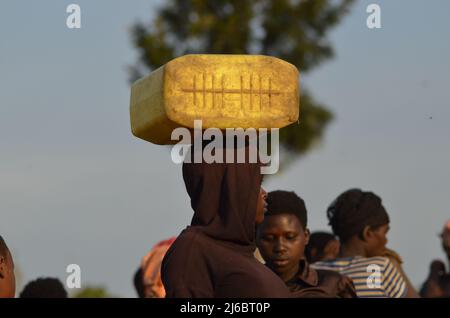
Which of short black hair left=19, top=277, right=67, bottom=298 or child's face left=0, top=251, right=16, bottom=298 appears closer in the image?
child's face left=0, top=251, right=16, bottom=298

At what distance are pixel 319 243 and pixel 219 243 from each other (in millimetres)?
3772

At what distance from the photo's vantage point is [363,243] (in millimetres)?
10008

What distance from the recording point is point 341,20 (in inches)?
846

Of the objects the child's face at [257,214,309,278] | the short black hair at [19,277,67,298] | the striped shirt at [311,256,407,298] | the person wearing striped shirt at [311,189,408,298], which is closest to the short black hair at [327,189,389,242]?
the person wearing striped shirt at [311,189,408,298]

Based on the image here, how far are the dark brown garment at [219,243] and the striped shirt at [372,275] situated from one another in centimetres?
234

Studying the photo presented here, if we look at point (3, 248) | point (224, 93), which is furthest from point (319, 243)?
point (224, 93)

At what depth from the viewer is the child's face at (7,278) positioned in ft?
25.6

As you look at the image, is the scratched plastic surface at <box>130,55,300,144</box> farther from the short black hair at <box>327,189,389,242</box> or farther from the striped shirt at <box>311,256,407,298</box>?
the short black hair at <box>327,189,389,242</box>

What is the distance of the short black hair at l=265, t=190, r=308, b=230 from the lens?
30.5 feet

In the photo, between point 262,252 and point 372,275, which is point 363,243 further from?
point 262,252

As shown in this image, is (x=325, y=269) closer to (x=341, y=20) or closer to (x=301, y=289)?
(x=301, y=289)

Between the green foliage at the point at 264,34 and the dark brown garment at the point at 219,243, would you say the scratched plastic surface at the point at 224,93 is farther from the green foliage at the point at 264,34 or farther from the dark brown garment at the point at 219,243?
the green foliage at the point at 264,34

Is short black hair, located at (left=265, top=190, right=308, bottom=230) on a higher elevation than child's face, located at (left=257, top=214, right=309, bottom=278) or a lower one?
higher
